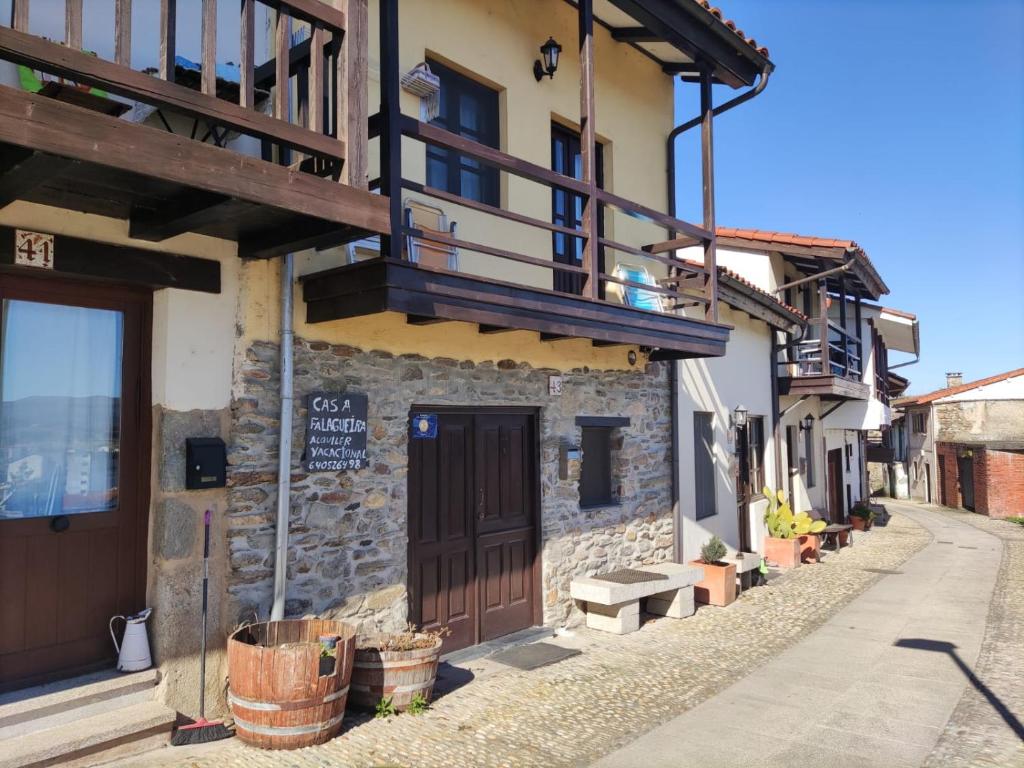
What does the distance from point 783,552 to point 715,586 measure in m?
3.63

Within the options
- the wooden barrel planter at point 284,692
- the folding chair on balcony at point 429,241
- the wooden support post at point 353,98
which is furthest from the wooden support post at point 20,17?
the wooden barrel planter at point 284,692

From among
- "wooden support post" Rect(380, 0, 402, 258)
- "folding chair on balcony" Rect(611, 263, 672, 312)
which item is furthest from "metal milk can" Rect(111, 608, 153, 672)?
"folding chair on balcony" Rect(611, 263, 672, 312)

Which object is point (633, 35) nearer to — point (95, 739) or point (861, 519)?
point (95, 739)

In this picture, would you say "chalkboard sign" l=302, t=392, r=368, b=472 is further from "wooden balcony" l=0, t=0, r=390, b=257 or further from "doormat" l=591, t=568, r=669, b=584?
"doormat" l=591, t=568, r=669, b=584

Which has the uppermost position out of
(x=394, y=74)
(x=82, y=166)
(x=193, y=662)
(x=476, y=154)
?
(x=394, y=74)

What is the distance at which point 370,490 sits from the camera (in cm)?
563

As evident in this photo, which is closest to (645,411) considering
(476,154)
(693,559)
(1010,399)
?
(693,559)

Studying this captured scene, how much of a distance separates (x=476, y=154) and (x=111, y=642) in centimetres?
411

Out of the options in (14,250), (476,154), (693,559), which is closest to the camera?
(14,250)

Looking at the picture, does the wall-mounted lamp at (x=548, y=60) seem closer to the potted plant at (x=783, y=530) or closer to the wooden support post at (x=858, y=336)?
the potted plant at (x=783, y=530)

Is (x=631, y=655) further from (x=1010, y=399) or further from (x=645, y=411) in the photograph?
(x=1010, y=399)

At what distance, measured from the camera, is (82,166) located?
3.43 metres

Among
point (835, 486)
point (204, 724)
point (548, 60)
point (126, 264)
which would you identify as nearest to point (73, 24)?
point (126, 264)

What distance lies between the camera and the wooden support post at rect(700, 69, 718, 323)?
26.4 feet
